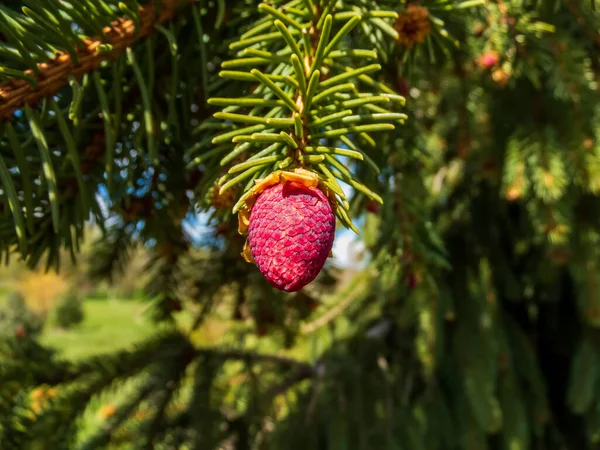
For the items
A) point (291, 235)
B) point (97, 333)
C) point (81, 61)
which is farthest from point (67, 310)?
point (291, 235)

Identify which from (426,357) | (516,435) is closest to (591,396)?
(516,435)

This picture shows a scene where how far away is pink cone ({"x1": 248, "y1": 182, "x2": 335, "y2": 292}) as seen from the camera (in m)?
0.22

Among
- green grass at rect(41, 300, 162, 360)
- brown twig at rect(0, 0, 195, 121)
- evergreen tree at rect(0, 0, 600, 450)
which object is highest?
brown twig at rect(0, 0, 195, 121)

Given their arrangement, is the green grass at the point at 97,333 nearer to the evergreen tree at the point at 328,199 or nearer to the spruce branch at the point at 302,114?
the evergreen tree at the point at 328,199

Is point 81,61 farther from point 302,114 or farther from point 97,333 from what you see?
point 97,333

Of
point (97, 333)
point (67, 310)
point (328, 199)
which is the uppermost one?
point (328, 199)

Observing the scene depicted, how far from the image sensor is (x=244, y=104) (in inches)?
10.4

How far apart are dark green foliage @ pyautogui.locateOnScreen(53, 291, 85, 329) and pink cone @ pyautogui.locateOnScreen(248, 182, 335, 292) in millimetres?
8041

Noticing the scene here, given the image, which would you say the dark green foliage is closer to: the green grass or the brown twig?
the green grass

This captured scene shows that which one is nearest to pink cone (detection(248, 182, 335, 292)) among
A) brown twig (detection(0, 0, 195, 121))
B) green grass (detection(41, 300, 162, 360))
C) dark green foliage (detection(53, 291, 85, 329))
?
brown twig (detection(0, 0, 195, 121))

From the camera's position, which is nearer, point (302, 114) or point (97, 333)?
point (302, 114)

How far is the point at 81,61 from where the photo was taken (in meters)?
0.30

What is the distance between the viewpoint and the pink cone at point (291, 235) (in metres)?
0.22

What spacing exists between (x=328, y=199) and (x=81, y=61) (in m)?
0.17
